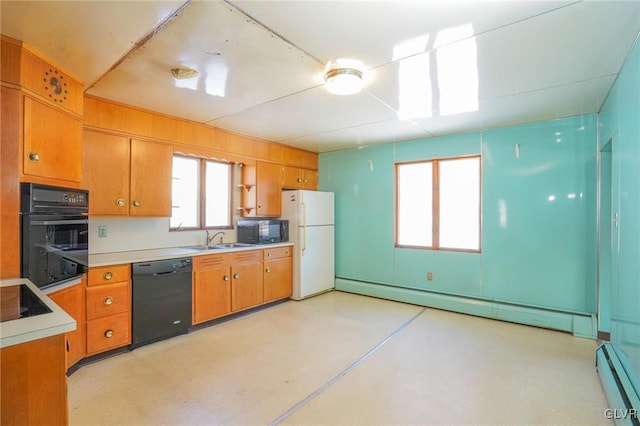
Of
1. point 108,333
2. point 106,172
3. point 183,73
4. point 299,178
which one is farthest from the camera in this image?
point 299,178

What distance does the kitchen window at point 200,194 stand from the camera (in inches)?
156

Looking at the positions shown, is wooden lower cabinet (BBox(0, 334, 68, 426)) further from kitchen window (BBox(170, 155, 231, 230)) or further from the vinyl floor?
kitchen window (BBox(170, 155, 231, 230))

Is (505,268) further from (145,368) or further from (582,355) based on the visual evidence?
(145,368)

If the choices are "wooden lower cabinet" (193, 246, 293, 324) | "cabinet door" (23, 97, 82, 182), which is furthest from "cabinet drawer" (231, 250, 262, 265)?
"cabinet door" (23, 97, 82, 182)

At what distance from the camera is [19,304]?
4.66 ft

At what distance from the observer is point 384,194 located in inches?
197

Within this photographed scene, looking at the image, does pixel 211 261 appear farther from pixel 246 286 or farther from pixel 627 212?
pixel 627 212

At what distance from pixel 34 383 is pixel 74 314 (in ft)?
5.47

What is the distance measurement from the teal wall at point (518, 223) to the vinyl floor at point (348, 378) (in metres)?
0.54

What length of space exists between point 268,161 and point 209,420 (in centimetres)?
346

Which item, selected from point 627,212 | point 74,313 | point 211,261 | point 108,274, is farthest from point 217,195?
point 627,212

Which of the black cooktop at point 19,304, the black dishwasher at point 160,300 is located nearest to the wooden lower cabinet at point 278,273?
the black dishwasher at point 160,300

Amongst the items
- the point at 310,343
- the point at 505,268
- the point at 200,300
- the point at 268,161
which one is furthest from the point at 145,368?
the point at 505,268

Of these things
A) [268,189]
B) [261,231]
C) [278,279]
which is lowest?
[278,279]
